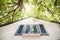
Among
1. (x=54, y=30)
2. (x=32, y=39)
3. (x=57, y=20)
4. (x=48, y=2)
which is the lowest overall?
(x=32, y=39)

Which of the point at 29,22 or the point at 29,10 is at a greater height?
the point at 29,10

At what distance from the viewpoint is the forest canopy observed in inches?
69.1

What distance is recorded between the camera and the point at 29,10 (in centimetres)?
176

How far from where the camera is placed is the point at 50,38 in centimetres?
170

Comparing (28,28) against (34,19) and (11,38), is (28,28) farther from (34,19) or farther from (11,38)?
(11,38)

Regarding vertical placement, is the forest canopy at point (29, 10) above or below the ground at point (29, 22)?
above

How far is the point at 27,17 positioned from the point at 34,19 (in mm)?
113

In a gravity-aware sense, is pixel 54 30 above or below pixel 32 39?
above

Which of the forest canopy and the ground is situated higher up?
the forest canopy

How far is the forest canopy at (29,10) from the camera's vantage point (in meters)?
1.76

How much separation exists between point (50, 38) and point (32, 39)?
27 centimetres

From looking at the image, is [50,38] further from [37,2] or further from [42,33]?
[37,2]

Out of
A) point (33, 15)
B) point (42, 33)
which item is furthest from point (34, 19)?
point (42, 33)

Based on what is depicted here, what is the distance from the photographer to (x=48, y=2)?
176cm
